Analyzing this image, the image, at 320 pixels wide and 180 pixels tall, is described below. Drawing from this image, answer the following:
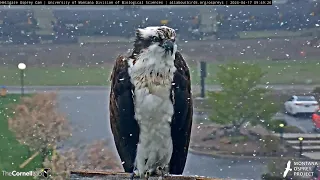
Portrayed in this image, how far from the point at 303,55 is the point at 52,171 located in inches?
43.2

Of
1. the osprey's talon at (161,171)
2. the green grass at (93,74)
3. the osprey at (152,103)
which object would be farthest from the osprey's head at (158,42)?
the green grass at (93,74)

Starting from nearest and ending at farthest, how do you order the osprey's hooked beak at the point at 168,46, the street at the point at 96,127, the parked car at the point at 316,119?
the osprey's hooked beak at the point at 168,46
the street at the point at 96,127
the parked car at the point at 316,119

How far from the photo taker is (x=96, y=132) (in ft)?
6.75

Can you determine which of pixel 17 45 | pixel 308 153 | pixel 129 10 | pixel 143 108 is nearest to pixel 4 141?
pixel 17 45

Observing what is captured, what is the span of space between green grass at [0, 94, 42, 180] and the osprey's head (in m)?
0.87

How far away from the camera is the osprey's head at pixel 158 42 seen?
4.54 feet

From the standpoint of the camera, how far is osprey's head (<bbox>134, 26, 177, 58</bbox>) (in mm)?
1383

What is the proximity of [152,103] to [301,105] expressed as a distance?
37.2 inches

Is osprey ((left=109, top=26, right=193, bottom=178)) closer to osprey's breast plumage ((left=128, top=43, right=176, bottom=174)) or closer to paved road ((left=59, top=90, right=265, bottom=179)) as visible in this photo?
osprey's breast plumage ((left=128, top=43, right=176, bottom=174))

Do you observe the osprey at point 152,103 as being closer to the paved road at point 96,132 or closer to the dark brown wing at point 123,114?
the dark brown wing at point 123,114

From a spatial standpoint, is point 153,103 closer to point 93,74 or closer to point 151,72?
point 151,72

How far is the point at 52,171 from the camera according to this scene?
208 centimetres

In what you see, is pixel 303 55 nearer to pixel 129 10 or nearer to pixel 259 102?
pixel 259 102

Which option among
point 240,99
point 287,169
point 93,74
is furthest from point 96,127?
point 287,169
